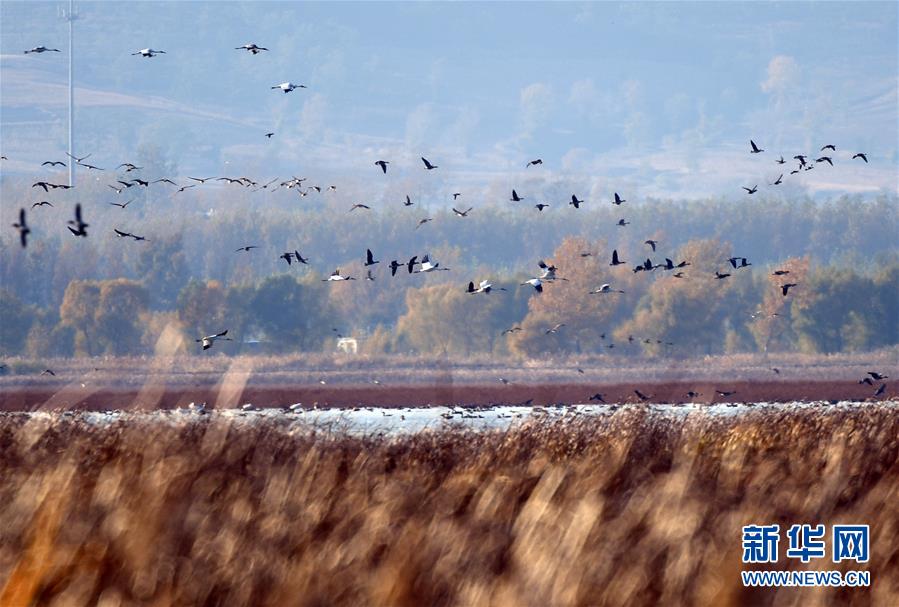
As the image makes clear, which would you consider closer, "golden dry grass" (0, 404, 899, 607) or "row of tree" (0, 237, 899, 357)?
"golden dry grass" (0, 404, 899, 607)

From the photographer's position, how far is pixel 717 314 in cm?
10244

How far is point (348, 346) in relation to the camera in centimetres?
10425

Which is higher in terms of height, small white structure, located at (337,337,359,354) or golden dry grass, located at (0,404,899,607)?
golden dry grass, located at (0,404,899,607)

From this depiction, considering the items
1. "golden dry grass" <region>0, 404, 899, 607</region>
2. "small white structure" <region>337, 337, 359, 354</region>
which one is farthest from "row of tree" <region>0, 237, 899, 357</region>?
"golden dry grass" <region>0, 404, 899, 607</region>

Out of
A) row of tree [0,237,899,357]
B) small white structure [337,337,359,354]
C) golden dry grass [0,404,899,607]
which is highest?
golden dry grass [0,404,899,607]

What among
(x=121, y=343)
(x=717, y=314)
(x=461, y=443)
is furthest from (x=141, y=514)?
(x=717, y=314)

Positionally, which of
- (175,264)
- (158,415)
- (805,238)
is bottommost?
(805,238)

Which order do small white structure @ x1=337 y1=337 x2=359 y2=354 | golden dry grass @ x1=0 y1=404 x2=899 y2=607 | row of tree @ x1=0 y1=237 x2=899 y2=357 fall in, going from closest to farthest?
golden dry grass @ x1=0 y1=404 x2=899 y2=607 → row of tree @ x1=0 y1=237 x2=899 y2=357 → small white structure @ x1=337 y1=337 x2=359 y2=354

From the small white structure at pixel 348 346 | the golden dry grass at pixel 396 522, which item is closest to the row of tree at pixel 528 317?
the small white structure at pixel 348 346

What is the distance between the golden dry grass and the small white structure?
8339cm

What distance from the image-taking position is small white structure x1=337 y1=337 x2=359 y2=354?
330 feet

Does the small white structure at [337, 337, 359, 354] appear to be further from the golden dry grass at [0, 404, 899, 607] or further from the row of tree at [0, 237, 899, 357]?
the golden dry grass at [0, 404, 899, 607]

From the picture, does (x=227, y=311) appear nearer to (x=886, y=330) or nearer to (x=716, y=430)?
(x=886, y=330)

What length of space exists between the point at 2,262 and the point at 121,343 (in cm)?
3295
